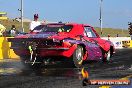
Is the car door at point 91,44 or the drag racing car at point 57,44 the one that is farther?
the car door at point 91,44

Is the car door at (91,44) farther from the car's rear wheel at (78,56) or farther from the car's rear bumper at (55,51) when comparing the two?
the car's rear bumper at (55,51)

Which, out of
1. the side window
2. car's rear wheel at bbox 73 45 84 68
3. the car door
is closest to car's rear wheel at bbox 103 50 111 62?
the car door

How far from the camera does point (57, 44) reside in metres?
12.5

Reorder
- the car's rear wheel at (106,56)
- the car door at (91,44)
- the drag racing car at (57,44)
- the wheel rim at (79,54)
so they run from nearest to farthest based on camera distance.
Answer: the drag racing car at (57,44) < the wheel rim at (79,54) < the car door at (91,44) < the car's rear wheel at (106,56)

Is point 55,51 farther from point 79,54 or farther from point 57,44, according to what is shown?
point 79,54

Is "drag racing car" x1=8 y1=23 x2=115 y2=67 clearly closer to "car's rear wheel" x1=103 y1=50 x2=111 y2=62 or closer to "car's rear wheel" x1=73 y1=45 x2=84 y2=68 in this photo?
"car's rear wheel" x1=73 y1=45 x2=84 y2=68

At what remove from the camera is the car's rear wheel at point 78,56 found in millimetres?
13013

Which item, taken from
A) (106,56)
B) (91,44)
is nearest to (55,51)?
(91,44)

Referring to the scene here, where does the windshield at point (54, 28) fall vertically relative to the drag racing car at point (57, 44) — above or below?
above

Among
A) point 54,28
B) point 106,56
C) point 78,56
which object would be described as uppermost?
point 54,28

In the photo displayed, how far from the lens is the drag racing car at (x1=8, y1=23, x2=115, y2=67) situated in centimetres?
1252

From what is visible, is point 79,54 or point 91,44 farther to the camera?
point 91,44

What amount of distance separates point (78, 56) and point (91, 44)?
101cm

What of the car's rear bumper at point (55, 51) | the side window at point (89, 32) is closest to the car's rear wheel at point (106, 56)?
the side window at point (89, 32)
